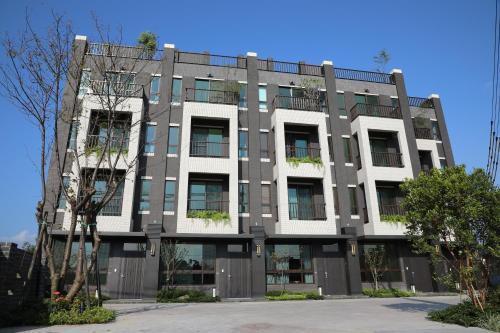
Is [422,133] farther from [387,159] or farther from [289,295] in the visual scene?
[289,295]

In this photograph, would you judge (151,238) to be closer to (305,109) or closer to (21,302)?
(21,302)

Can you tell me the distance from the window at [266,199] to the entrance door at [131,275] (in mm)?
7686

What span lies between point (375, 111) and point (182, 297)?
18.2m

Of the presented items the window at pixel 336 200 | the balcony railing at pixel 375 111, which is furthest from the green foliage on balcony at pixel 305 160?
the balcony railing at pixel 375 111

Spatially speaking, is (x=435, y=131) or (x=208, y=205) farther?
(x=435, y=131)

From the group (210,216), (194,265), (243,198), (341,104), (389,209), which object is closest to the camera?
(210,216)

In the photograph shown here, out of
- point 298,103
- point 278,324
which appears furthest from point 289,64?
point 278,324

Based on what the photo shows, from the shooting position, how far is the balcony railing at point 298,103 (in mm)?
23158

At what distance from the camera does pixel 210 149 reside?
21.6 meters

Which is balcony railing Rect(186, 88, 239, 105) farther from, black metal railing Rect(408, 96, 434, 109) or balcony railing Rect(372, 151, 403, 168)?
black metal railing Rect(408, 96, 434, 109)

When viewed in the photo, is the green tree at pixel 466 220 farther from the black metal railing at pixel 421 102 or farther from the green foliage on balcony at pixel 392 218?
the black metal railing at pixel 421 102

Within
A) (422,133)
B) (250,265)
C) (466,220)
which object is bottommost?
(250,265)

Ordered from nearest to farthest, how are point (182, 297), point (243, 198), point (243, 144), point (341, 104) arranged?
point (182, 297) < point (243, 198) < point (243, 144) < point (341, 104)

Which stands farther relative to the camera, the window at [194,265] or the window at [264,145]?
the window at [264,145]
